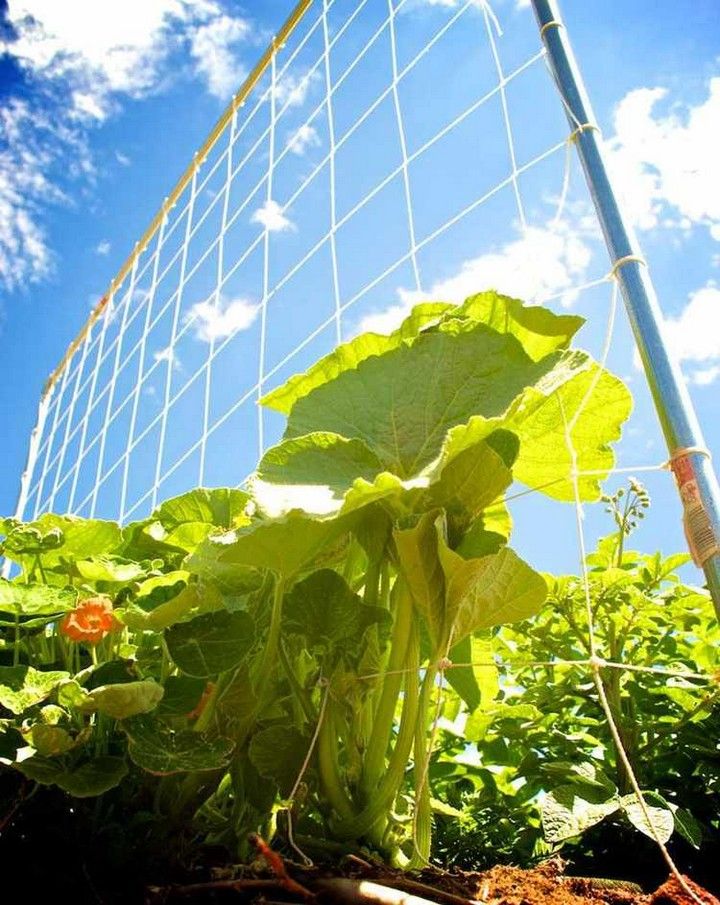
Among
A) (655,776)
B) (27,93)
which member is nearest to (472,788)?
(655,776)

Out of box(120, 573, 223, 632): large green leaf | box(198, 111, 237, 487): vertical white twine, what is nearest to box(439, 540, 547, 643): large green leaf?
box(120, 573, 223, 632): large green leaf

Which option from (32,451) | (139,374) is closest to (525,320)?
(139,374)

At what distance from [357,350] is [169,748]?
0.38 metres

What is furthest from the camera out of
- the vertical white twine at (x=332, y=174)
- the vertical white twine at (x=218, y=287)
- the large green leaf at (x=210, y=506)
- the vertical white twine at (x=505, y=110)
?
the vertical white twine at (x=218, y=287)

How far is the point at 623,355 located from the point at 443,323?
0.29 meters

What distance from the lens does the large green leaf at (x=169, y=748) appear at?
1.88 ft

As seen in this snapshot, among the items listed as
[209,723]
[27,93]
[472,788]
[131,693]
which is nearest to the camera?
[131,693]

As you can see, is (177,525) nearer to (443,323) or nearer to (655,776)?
(443,323)

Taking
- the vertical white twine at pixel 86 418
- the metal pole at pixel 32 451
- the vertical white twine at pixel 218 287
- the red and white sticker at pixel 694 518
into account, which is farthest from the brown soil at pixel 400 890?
the metal pole at pixel 32 451

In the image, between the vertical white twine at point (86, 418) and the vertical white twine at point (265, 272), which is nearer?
the vertical white twine at point (265, 272)

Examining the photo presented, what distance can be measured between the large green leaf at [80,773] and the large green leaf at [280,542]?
177 millimetres

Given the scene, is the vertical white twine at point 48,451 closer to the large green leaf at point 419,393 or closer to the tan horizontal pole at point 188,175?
the tan horizontal pole at point 188,175

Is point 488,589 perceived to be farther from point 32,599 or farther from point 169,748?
point 32,599

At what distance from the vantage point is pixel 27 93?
9.80 feet
